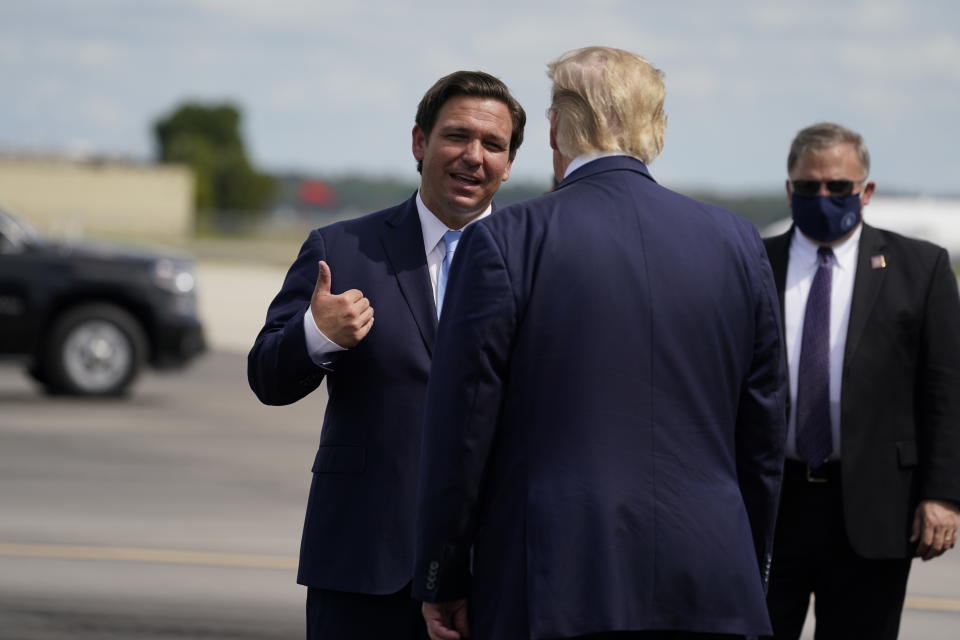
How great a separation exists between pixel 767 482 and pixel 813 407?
4.88ft

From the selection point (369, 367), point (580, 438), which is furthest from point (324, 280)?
point (580, 438)

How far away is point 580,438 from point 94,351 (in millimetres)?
12921

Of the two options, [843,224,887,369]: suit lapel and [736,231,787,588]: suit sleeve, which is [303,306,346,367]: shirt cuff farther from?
[843,224,887,369]: suit lapel

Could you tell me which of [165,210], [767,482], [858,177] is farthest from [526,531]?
[165,210]

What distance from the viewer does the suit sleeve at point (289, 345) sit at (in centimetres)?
372

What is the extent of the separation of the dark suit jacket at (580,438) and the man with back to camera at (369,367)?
634 millimetres

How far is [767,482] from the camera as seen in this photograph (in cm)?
332

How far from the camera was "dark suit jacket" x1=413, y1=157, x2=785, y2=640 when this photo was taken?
2990mm

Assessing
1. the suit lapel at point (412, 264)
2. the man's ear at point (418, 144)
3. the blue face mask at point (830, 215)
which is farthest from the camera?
the blue face mask at point (830, 215)

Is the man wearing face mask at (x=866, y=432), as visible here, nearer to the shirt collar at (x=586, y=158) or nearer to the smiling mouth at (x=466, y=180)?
the smiling mouth at (x=466, y=180)

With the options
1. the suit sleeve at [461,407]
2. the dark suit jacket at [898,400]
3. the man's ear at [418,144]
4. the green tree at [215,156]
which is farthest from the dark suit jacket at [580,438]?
the green tree at [215,156]

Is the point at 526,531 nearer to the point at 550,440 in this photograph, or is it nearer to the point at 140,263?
the point at 550,440

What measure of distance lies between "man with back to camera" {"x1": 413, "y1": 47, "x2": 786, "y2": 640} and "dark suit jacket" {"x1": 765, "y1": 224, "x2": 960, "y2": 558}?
1.62 metres

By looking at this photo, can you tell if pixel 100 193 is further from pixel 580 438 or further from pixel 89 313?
pixel 580 438
